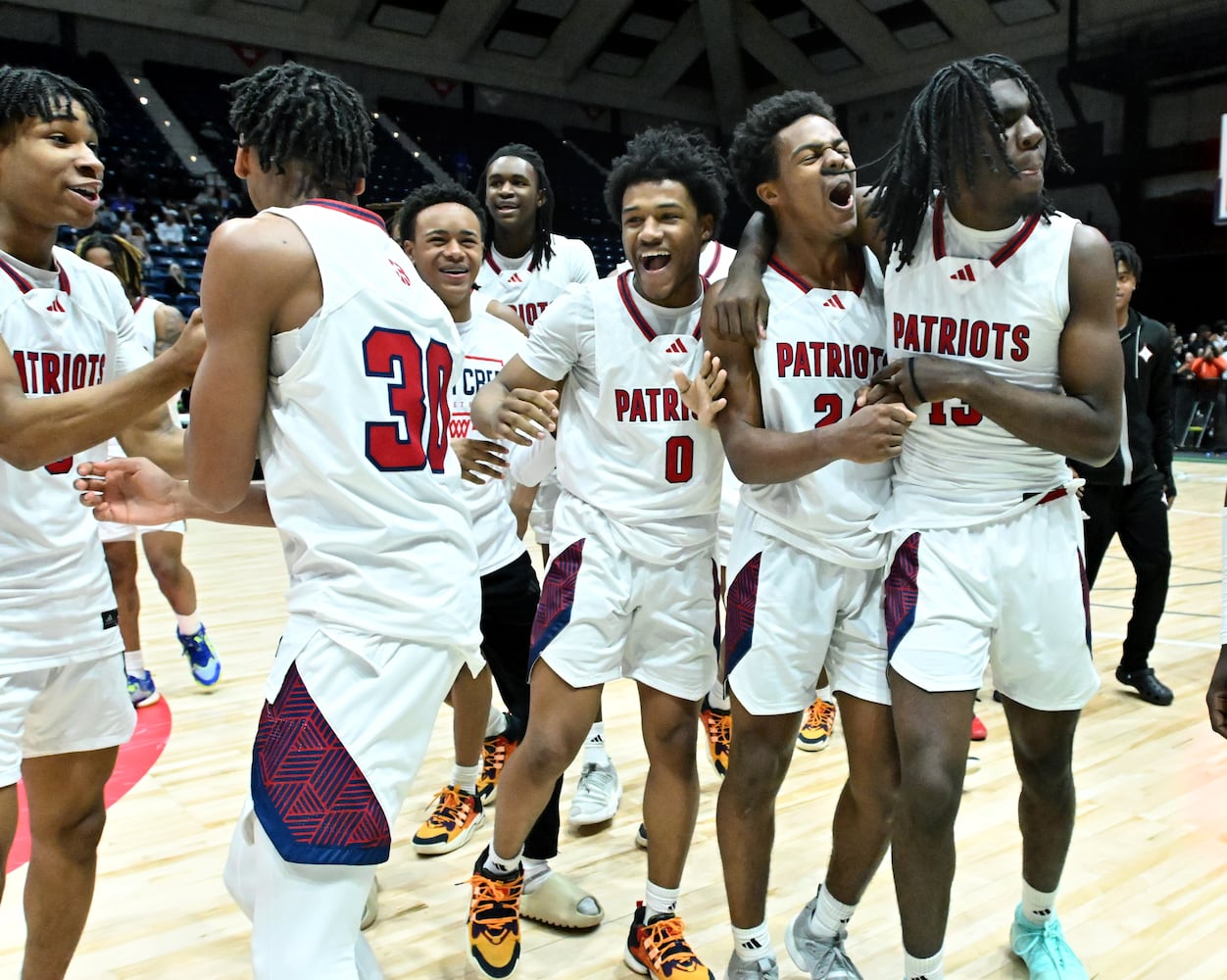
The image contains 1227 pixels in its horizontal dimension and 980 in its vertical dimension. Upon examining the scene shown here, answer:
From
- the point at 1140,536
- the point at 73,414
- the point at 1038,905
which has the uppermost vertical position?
the point at 73,414

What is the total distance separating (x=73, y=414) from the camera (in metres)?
1.88

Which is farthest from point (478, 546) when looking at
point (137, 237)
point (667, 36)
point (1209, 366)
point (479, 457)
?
point (667, 36)

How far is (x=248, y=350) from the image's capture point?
1614mm

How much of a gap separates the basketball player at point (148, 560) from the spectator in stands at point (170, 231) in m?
10.6

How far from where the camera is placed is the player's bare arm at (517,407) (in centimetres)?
235

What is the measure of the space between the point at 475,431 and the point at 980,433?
58.5 inches

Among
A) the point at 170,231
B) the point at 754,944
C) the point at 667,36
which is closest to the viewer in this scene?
the point at 754,944

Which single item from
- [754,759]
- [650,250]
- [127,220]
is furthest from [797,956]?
[127,220]

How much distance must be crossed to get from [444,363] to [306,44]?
790 inches

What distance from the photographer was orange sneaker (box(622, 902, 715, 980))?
2.46 metres

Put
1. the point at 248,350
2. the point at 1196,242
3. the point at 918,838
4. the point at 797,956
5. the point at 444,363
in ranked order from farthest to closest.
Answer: the point at 1196,242 → the point at 797,956 → the point at 918,838 → the point at 444,363 → the point at 248,350

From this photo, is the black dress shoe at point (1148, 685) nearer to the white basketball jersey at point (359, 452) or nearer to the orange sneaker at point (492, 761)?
the orange sneaker at point (492, 761)

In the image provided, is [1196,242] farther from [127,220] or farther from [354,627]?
[354,627]

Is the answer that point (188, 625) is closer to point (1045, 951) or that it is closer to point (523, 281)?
point (523, 281)
